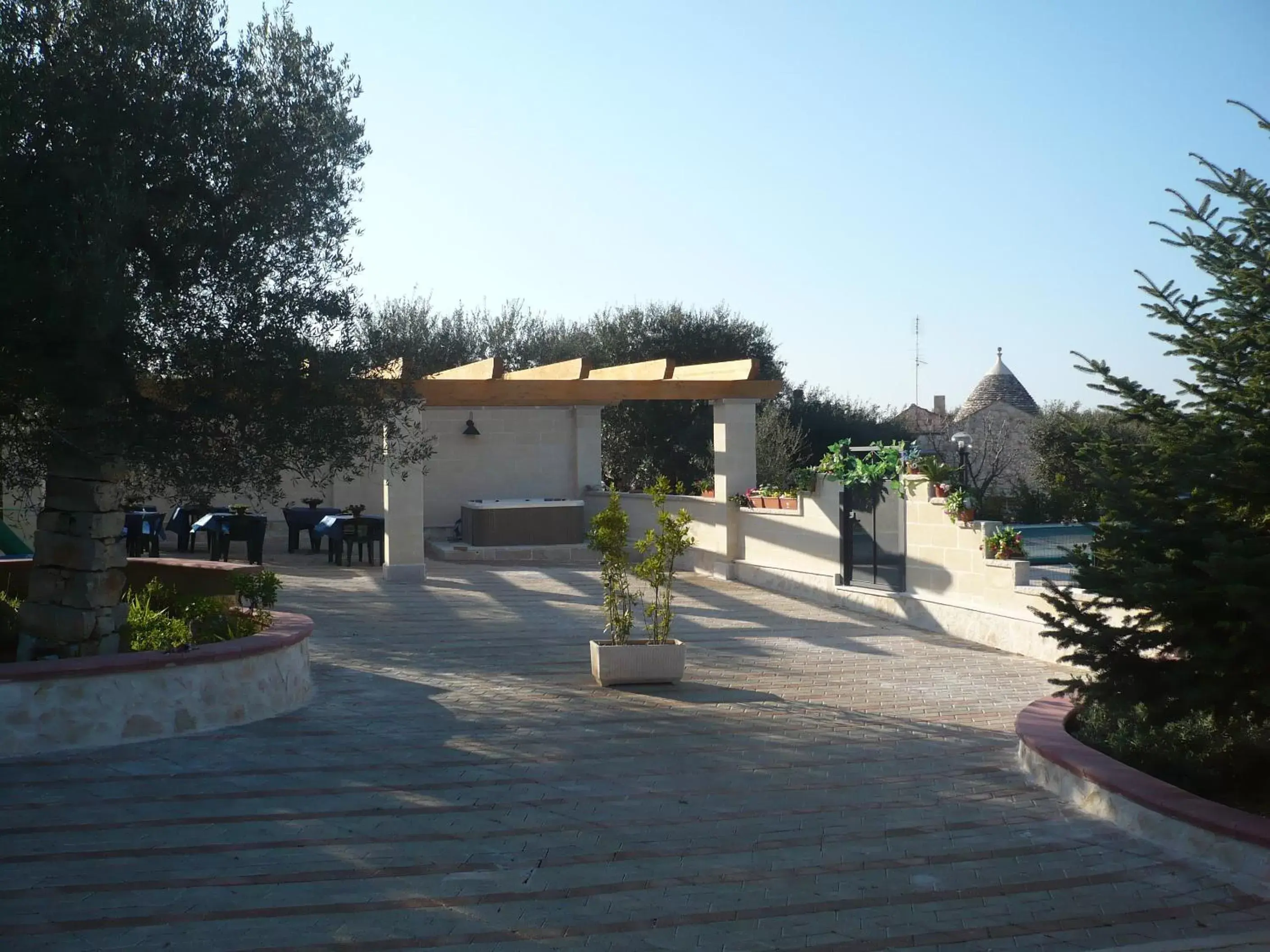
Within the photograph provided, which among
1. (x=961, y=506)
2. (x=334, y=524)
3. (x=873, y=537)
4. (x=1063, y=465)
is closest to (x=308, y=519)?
(x=334, y=524)

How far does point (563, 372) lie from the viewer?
60.9ft

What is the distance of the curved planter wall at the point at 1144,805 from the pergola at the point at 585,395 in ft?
33.2

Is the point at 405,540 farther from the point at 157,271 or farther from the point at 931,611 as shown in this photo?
the point at 157,271

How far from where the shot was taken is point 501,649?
11164mm

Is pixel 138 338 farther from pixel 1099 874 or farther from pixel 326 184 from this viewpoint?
pixel 1099 874

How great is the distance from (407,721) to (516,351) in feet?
92.9

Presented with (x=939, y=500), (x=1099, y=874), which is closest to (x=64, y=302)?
(x=1099, y=874)

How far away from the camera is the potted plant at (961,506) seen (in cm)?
1259

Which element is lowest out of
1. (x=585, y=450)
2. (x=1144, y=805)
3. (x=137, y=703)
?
(x=1144, y=805)

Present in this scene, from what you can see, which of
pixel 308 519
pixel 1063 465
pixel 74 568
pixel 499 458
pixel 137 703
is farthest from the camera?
pixel 1063 465

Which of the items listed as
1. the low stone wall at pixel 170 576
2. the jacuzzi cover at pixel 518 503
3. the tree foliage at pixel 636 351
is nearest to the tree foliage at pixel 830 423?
the tree foliage at pixel 636 351

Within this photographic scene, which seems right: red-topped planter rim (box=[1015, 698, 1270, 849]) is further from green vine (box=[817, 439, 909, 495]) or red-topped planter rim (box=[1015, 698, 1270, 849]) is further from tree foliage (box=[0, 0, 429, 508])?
green vine (box=[817, 439, 909, 495])

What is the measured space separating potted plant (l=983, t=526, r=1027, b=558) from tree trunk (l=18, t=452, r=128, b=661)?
335 inches

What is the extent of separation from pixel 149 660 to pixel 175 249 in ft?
8.41
